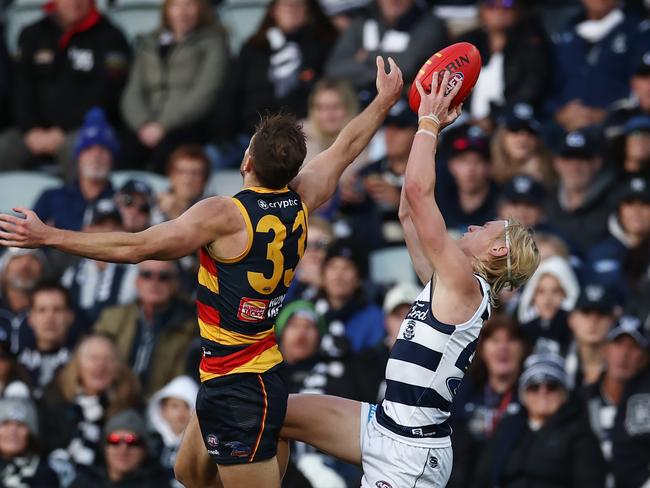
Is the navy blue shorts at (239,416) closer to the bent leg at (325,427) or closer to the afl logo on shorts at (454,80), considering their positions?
the bent leg at (325,427)

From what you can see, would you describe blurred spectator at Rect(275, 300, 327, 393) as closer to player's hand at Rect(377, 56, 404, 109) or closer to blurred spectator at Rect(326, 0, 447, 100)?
blurred spectator at Rect(326, 0, 447, 100)

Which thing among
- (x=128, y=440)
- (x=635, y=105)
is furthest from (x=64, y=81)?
(x=635, y=105)

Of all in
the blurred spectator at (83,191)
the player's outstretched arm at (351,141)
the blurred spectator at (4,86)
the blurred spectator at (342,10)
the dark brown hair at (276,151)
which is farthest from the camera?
the blurred spectator at (4,86)

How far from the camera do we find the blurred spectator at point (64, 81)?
44.4 ft

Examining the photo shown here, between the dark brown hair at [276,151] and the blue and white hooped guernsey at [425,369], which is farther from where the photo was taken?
the blue and white hooped guernsey at [425,369]

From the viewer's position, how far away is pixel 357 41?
41.9 ft

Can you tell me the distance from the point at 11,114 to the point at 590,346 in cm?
600

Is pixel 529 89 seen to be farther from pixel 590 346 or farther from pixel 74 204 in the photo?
pixel 74 204

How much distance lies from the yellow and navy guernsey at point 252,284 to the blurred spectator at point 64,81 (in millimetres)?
6607

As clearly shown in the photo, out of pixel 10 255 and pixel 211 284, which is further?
pixel 10 255

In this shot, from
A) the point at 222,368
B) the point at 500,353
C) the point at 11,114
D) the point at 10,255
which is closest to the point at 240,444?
the point at 222,368

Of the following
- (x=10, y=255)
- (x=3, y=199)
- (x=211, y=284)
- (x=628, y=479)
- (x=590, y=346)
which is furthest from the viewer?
(x=3, y=199)

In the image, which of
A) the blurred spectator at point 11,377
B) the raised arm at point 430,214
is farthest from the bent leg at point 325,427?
the blurred spectator at point 11,377

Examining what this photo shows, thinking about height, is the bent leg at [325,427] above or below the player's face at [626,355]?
above
